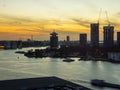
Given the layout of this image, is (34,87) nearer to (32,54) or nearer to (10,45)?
(32,54)

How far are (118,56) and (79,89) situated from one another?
60.0ft

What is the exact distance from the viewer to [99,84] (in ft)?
27.0

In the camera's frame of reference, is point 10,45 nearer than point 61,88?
No

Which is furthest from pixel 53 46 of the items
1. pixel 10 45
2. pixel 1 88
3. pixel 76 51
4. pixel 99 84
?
pixel 1 88

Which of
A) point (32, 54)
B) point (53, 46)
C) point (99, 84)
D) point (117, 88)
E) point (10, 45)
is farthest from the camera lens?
point (10, 45)

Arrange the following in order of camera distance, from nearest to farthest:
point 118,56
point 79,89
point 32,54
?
point 79,89
point 118,56
point 32,54

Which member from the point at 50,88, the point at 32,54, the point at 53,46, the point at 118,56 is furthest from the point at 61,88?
the point at 53,46

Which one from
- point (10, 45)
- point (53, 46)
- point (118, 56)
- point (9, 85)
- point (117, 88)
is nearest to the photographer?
point (9, 85)

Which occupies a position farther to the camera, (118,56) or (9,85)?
(118,56)

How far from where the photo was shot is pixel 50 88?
5500 millimetres

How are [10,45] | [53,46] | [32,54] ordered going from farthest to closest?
[10,45] < [53,46] < [32,54]

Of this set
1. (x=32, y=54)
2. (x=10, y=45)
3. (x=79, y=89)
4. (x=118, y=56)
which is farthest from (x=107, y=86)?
(x=10, y=45)

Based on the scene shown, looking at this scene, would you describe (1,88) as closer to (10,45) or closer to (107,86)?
(107,86)

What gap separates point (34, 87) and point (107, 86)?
9.90 ft
